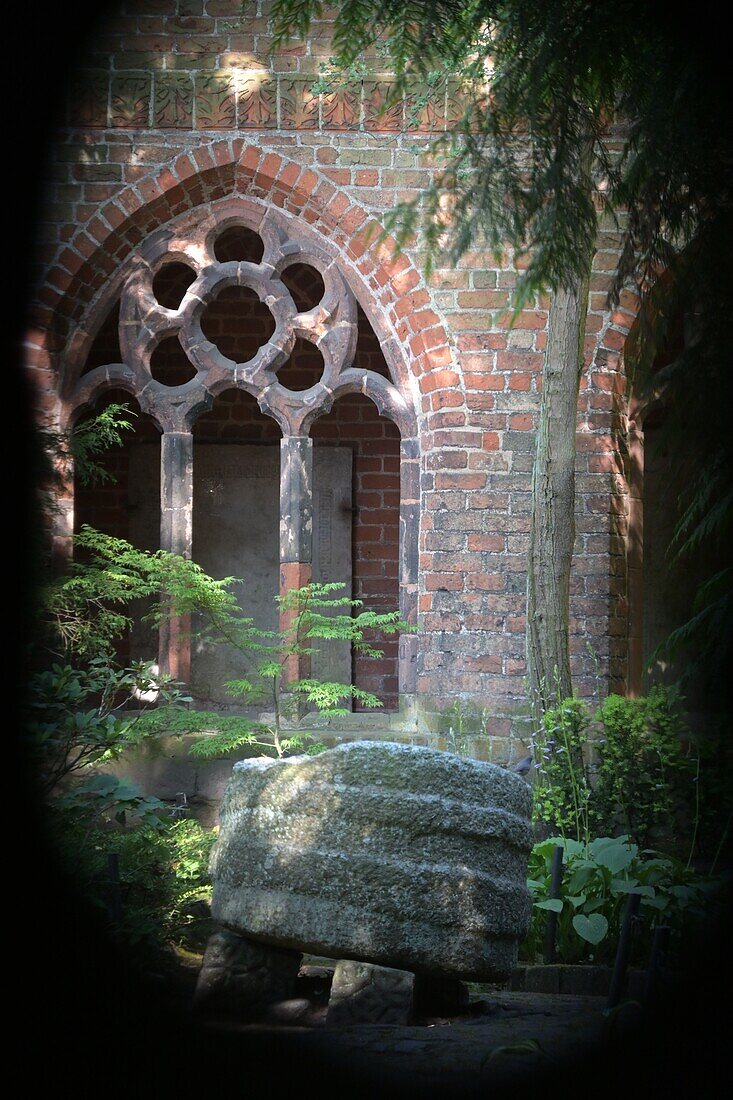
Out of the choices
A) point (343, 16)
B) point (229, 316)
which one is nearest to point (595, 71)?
point (343, 16)

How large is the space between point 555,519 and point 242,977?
2.81 m

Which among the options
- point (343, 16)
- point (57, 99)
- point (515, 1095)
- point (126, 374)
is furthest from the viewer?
point (126, 374)

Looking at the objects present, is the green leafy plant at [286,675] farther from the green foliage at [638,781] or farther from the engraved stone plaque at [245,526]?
the engraved stone plaque at [245,526]

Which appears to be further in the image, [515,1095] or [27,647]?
[27,647]

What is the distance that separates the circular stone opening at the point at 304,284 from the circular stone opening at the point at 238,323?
0.91 ft

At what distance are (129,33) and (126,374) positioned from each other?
195 cm

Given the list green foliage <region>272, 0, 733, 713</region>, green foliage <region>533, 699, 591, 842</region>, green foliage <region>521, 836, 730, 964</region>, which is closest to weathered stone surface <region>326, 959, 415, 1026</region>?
green foliage <region>521, 836, 730, 964</region>

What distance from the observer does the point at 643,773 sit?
17.6 ft

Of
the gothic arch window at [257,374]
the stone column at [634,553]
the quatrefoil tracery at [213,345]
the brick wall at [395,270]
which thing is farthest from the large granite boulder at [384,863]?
the quatrefoil tracery at [213,345]

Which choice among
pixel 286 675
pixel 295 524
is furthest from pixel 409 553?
pixel 286 675

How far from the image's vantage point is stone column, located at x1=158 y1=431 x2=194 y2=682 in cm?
669

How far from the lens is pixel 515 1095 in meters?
3.06

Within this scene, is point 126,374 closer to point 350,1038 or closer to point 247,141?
point 247,141

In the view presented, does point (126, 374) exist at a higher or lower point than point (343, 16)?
lower
